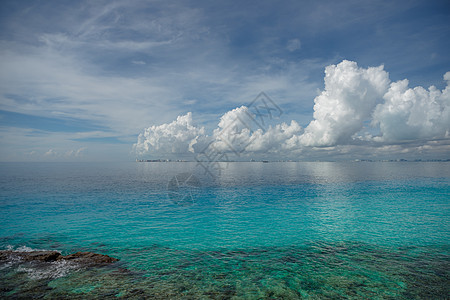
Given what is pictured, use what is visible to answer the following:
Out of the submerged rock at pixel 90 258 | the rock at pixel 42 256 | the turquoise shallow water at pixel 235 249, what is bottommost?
the turquoise shallow water at pixel 235 249

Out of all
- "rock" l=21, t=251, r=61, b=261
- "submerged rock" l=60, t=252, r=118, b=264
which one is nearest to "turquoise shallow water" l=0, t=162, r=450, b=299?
"submerged rock" l=60, t=252, r=118, b=264

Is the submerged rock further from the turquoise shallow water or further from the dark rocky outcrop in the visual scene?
the turquoise shallow water

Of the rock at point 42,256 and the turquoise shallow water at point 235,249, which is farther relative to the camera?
the rock at point 42,256

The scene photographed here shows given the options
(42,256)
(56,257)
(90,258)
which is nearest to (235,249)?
(90,258)

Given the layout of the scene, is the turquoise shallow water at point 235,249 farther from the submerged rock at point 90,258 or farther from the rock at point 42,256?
the rock at point 42,256

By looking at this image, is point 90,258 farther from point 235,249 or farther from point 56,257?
point 235,249

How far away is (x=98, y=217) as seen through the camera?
44625mm

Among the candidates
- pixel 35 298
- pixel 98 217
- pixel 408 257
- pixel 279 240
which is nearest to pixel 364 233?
pixel 408 257

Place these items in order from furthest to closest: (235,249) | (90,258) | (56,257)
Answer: (235,249)
(56,257)
(90,258)

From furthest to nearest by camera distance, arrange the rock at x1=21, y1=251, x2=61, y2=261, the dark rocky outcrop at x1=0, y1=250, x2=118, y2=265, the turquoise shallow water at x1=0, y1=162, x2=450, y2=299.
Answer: the rock at x1=21, y1=251, x2=61, y2=261
the dark rocky outcrop at x1=0, y1=250, x2=118, y2=265
the turquoise shallow water at x1=0, y1=162, x2=450, y2=299

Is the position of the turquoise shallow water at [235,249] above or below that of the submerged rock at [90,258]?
below

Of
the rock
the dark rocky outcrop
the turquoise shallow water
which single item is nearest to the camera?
the turquoise shallow water

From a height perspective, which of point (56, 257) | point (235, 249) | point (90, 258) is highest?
point (56, 257)

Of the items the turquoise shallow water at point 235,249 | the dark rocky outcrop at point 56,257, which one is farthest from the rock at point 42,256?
the turquoise shallow water at point 235,249
